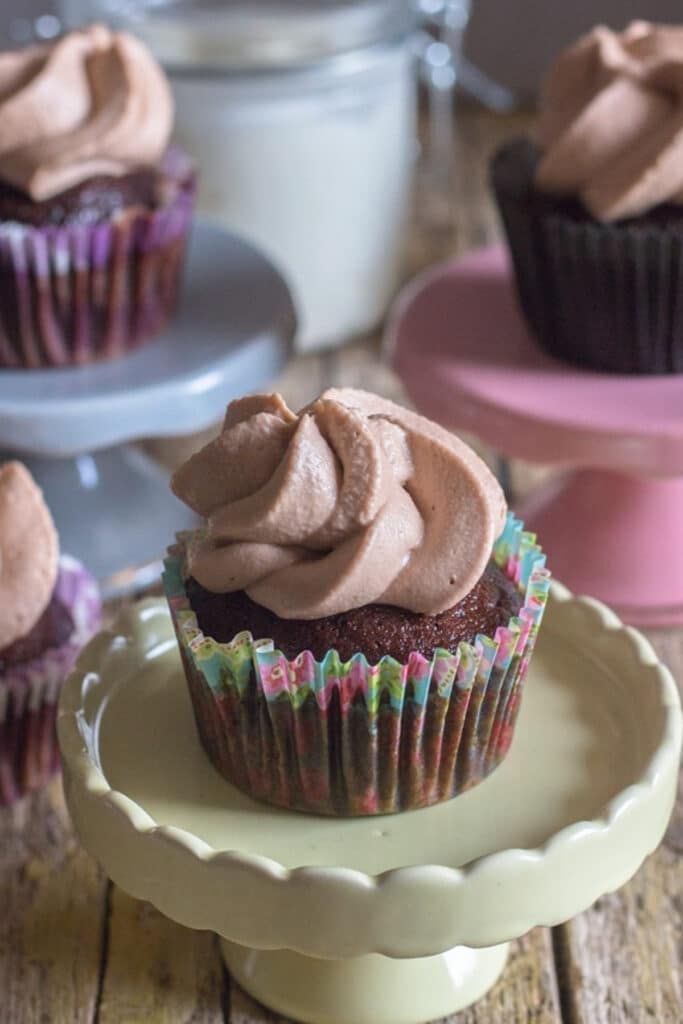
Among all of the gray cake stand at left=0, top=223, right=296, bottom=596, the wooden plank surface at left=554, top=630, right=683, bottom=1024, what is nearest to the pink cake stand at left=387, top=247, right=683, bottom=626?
the gray cake stand at left=0, top=223, right=296, bottom=596

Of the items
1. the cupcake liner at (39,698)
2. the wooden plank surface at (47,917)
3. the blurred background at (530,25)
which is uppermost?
the cupcake liner at (39,698)

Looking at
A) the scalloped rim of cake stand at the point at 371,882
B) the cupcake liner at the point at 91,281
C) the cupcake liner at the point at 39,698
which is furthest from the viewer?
the cupcake liner at the point at 91,281

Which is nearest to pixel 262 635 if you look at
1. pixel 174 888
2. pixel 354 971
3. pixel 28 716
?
pixel 174 888

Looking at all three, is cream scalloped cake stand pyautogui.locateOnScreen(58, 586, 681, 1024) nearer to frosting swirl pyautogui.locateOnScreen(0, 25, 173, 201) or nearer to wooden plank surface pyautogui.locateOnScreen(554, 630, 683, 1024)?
wooden plank surface pyautogui.locateOnScreen(554, 630, 683, 1024)

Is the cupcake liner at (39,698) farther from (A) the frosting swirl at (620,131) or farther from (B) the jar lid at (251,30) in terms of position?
(B) the jar lid at (251,30)

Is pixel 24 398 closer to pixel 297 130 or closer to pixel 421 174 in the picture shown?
pixel 297 130

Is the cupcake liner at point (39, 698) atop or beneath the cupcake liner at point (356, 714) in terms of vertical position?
beneath

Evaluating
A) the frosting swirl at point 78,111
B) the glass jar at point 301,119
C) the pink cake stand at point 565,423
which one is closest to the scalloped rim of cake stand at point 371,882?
the pink cake stand at point 565,423

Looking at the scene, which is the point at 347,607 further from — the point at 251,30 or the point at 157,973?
the point at 251,30
